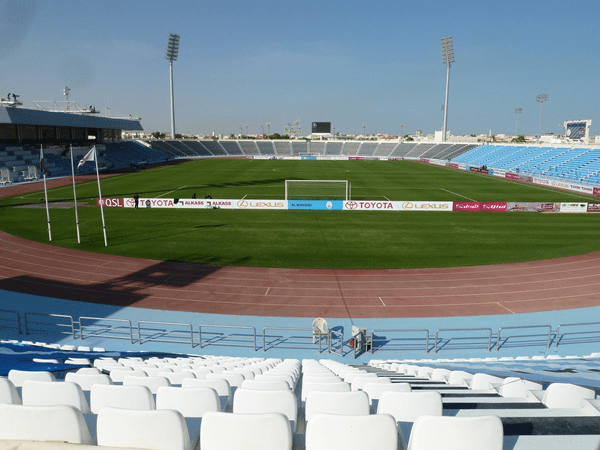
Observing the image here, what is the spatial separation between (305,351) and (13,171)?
215ft

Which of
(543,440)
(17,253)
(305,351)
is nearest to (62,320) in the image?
(305,351)

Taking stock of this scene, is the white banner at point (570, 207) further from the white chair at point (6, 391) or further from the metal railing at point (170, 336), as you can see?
the white chair at point (6, 391)

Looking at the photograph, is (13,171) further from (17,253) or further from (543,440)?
(543,440)

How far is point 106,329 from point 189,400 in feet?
50.0

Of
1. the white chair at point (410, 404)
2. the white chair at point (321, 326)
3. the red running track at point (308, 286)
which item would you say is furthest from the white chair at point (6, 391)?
the red running track at point (308, 286)

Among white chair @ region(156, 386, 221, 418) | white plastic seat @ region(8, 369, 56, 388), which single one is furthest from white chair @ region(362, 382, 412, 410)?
white plastic seat @ region(8, 369, 56, 388)

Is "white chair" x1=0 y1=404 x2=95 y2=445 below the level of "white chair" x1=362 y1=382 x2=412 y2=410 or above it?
above

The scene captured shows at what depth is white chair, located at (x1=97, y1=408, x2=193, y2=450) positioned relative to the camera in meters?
2.46

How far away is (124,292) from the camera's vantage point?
20500 mm

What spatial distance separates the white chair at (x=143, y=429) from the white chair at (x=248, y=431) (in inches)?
6.3

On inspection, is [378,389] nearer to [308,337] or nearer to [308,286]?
[308,337]

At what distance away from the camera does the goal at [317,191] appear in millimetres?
50625

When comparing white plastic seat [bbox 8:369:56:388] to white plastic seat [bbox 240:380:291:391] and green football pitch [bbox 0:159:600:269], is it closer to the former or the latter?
white plastic seat [bbox 240:380:291:391]

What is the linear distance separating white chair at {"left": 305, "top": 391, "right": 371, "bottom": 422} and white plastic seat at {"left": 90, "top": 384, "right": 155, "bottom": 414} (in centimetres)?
136
